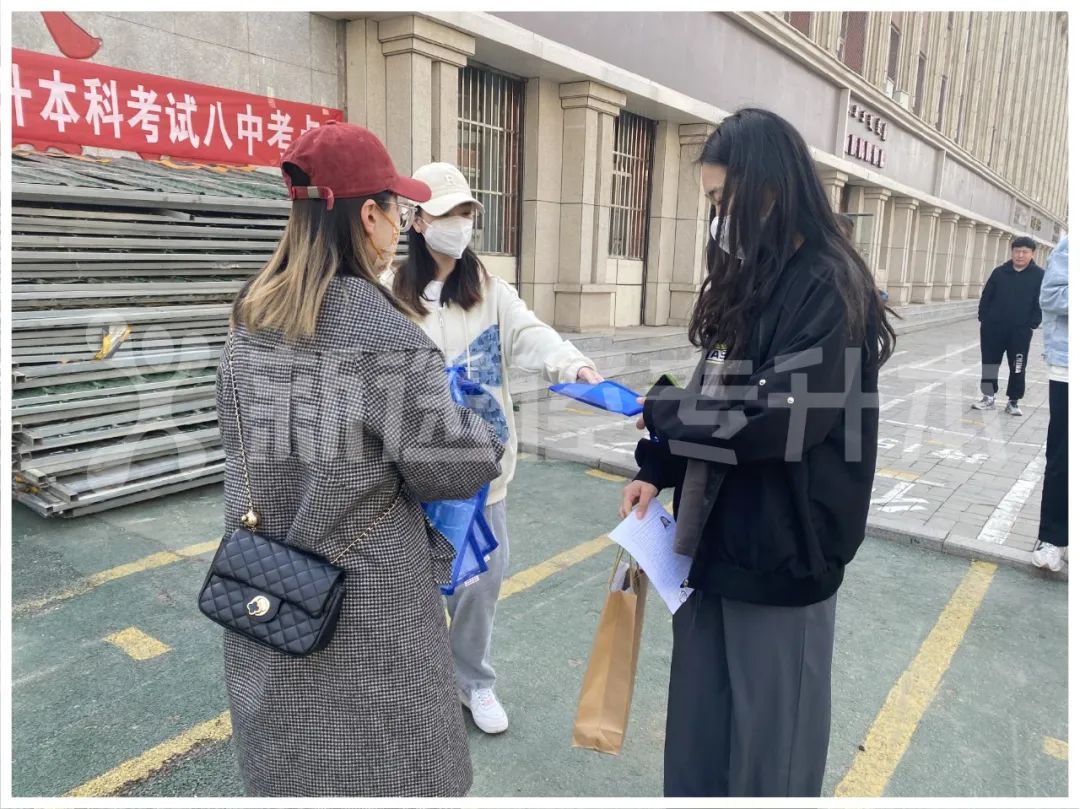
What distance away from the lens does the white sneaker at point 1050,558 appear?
405cm

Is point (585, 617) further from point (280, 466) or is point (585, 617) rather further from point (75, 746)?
point (280, 466)

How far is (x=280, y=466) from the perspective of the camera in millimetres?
1455

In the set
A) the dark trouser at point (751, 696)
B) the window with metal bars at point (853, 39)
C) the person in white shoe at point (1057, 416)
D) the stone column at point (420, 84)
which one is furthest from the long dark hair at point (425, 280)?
the window with metal bars at point (853, 39)

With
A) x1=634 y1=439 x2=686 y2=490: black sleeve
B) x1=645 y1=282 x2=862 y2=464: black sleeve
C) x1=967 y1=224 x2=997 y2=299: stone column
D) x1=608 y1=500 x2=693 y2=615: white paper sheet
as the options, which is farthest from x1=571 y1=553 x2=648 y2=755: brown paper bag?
x1=967 y1=224 x2=997 y2=299: stone column

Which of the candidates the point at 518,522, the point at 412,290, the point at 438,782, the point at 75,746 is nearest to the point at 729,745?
the point at 438,782

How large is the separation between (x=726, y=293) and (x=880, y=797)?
5.71ft

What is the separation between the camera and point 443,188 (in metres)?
2.40

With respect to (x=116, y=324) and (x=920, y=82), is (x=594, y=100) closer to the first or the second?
(x=116, y=324)

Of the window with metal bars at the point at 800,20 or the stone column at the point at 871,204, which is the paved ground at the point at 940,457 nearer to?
the window with metal bars at the point at 800,20

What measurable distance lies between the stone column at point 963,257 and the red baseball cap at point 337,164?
33.0 meters

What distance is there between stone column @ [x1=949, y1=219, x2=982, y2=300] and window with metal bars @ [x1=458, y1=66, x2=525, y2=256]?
84.3 ft

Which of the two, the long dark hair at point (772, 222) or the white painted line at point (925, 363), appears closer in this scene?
the long dark hair at point (772, 222)

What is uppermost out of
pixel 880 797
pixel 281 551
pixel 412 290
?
pixel 412 290

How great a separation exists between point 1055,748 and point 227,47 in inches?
303
